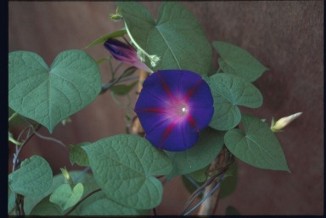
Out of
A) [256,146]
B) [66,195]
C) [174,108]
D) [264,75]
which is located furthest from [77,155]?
[264,75]

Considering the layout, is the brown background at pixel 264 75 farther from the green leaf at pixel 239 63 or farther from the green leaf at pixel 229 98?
the green leaf at pixel 229 98

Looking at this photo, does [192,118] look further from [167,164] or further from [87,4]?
[87,4]

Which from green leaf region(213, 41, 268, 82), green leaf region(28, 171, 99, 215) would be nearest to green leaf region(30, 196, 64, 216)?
green leaf region(28, 171, 99, 215)

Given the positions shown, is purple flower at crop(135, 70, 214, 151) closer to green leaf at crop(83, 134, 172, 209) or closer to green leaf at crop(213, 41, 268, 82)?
green leaf at crop(83, 134, 172, 209)

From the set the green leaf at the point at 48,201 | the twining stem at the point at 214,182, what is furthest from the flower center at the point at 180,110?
the green leaf at the point at 48,201

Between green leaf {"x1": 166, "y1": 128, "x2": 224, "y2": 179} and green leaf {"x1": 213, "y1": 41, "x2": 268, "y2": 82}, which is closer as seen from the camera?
green leaf {"x1": 166, "y1": 128, "x2": 224, "y2": 179}

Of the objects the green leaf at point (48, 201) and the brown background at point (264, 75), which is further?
the brown background at point (264, 75)

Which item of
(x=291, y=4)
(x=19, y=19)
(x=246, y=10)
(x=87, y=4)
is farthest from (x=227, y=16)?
(x=19, y=19)
